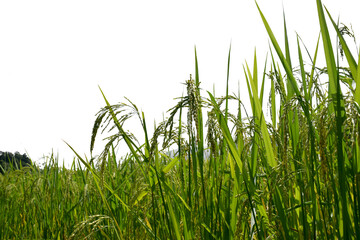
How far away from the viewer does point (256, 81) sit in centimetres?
202

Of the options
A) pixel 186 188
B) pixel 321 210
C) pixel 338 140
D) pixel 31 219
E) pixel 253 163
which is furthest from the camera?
pixel 31 219

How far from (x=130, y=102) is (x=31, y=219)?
8.07 ft

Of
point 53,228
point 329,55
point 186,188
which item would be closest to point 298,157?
point 329,55

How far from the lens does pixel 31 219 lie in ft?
11.4

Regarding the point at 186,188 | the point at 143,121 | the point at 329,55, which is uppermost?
the point at 329,55

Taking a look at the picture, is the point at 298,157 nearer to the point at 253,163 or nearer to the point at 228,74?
the point at 253,163

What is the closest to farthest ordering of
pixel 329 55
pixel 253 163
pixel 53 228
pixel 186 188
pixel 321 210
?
pixel 329 55 → pixel 321 210 → pixel 253 163 → pixel 186 188 → pixel 53 228

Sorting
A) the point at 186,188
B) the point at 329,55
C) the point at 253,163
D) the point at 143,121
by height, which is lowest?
the point at 186,188

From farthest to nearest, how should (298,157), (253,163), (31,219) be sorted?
(31,219) → (253,163) → (298,157)

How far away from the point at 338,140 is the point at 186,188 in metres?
1.01

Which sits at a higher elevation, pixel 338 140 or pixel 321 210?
pixel 338 140

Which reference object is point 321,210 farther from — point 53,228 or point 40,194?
point 40,194

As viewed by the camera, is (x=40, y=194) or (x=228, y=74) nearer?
(x=228, y=74)

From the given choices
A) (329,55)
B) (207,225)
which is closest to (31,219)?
(207,225)
